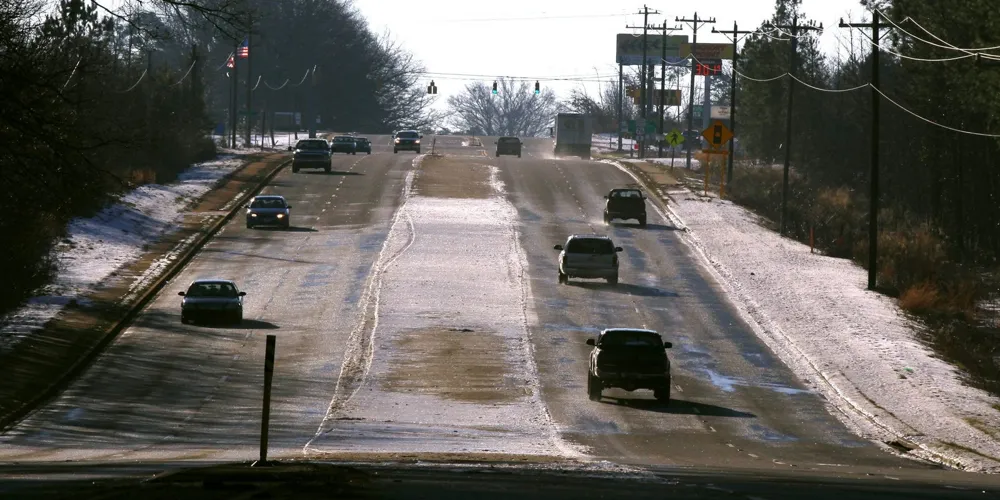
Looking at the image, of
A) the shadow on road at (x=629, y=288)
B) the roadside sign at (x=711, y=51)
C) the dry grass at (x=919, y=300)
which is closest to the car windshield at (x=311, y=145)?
the shadow on road at (x=629, y=288)

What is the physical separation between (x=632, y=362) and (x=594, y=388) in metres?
1.37

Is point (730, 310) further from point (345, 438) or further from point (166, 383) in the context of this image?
point (345, 438)

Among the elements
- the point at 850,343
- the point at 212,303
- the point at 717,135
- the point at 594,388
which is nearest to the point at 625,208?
the point at 717,135

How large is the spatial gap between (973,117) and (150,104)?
153ft

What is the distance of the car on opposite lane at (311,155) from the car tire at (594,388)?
56.5m

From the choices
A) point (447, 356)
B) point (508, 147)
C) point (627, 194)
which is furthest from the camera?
point (508, 147)

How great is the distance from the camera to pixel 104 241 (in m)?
62.1

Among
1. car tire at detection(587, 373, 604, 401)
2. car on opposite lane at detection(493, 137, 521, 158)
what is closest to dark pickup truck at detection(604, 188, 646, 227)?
car tire at detection(587, 373, 604, 401)

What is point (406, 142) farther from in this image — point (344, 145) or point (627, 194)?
point (627, 194)

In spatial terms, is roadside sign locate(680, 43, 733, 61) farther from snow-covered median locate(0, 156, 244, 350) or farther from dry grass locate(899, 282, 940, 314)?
dry grass locate(899, 282, 940, 314)

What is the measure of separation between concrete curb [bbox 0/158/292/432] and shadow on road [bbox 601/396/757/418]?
489 inches

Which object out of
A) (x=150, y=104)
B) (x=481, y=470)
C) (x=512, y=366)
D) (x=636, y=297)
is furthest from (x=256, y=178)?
(x=481, y=470)

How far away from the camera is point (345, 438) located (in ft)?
89.2

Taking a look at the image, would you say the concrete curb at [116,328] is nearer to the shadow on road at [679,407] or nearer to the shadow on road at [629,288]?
the shadow on road at [679,407]
